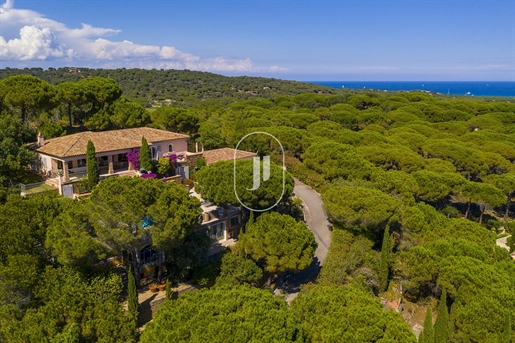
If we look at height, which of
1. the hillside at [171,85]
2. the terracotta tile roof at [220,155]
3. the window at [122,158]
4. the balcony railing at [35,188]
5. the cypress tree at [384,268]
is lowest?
the cypress tree at [384,268]

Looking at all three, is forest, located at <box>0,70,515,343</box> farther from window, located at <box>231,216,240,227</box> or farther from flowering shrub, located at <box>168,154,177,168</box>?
flowering shrub, located at <box>168,154,177,168</box>

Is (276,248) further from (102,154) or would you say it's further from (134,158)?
(102,154)

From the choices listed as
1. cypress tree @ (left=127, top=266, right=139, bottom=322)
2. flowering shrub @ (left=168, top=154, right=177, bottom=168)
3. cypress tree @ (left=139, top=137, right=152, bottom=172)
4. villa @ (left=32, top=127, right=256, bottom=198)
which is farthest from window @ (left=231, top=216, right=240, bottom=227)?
cypress tree @ (left=127, top=266, right=139, bottom=322)

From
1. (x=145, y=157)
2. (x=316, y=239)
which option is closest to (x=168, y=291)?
(x=145, y=157)

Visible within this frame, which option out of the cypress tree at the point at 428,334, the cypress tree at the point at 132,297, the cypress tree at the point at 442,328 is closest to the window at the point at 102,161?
the cypress tree at the point at 132,297

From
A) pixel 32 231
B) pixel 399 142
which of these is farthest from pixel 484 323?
pixel 399 142

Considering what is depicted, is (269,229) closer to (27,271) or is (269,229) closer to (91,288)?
(91,288)

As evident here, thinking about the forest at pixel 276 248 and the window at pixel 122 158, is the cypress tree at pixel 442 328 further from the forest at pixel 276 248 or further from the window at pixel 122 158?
the window at pixel 122 158
